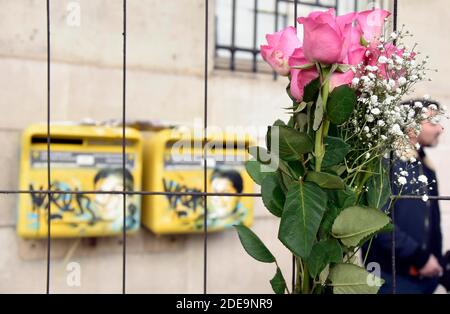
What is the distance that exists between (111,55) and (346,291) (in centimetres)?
242

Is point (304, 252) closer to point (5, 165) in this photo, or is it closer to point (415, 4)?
point (5, 165)

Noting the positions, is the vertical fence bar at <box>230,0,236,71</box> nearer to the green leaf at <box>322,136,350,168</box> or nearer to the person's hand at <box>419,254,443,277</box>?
the person's hand at <box>419,254,443,277</box>

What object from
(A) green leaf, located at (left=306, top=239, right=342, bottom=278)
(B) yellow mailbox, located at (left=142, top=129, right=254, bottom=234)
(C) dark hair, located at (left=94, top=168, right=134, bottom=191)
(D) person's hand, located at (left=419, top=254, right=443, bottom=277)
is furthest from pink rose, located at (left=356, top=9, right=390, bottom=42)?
(D) person's hand, located at (left=419, top=254, right=443, bottom=277)

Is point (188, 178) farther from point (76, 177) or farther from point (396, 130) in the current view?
point (396, 130)

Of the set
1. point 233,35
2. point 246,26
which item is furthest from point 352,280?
point 246,26

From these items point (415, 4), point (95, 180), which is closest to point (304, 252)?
point (95, 180)

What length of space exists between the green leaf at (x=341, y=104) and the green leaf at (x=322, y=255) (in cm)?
20

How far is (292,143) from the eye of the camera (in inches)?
31.1

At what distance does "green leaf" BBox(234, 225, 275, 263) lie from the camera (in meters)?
0.89

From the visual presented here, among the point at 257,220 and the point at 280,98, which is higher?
the point at 280,98

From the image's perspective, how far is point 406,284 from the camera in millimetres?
2566

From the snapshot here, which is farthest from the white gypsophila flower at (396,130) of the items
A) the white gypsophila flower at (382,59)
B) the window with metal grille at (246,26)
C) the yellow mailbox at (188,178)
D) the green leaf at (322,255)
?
the window with metal grille at (246,26)

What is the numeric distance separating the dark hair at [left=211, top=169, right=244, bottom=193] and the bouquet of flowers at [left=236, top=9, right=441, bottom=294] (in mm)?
1899

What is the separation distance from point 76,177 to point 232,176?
84cm
